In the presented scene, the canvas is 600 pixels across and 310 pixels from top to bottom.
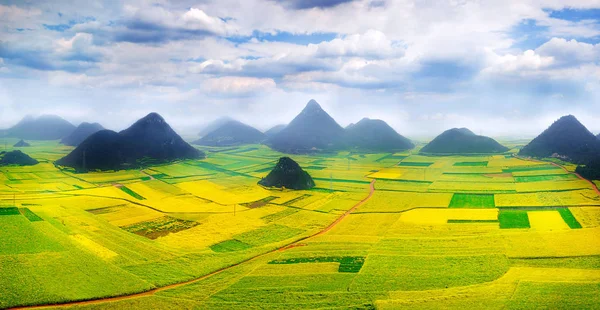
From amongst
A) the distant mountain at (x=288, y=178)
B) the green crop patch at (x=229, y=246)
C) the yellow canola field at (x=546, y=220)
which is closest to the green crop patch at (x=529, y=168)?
the yellow canola field at (x=546, y=220)

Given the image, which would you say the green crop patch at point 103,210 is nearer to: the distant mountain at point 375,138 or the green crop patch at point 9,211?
the green crop patch at point 9,211

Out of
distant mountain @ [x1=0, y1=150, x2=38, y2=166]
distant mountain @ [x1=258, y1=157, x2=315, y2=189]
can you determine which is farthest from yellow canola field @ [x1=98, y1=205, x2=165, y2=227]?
distant mountain @ [x1=0, y1=150, x2=38, y2=166]

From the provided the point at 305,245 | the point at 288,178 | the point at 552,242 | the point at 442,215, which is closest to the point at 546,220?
the point at 552,242

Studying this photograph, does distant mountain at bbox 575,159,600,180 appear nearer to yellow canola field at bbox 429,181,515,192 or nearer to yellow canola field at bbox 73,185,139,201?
yellow canola field at bbox 429,181,515,192

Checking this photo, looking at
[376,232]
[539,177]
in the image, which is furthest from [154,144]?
[539,177]

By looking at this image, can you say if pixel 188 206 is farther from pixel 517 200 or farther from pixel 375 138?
pixel 375 138
